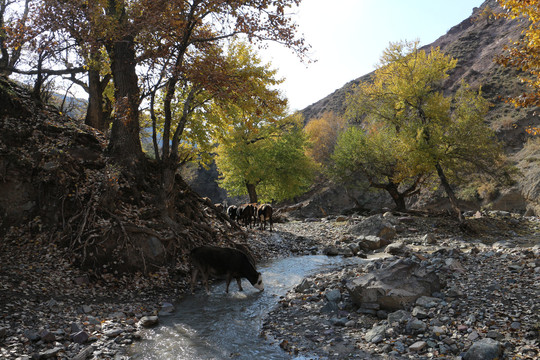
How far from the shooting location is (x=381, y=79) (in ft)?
73.8

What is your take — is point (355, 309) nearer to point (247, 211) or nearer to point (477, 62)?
point (247, 211)

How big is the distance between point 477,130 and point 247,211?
1469 cm

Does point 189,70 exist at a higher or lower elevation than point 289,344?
higher

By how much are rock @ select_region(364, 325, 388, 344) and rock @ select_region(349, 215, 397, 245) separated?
35.2 ft

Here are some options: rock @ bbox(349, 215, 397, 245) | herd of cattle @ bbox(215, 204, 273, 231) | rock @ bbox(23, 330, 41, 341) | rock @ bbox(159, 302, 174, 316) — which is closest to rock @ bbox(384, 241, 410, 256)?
rock @ bbox(349, 215, 397, 245)

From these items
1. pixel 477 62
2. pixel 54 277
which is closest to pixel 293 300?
pixel 54 277

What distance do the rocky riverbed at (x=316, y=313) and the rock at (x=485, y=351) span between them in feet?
0.04

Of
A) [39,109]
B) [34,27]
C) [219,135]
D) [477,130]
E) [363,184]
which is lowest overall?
[363,184]

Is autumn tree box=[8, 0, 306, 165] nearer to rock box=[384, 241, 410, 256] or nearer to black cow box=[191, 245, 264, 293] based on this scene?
black cow box=[191, 245, 264, 293]

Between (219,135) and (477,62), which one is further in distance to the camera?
(477,62)

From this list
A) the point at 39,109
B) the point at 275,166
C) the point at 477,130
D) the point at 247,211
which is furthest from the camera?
the point at 275,166

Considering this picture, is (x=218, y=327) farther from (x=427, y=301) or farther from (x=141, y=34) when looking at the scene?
(x=141, y=34)

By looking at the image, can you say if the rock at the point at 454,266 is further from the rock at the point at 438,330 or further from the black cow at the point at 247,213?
the black cow at the point at 247,213

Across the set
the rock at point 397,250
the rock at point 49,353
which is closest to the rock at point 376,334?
the rock at point 49,353
